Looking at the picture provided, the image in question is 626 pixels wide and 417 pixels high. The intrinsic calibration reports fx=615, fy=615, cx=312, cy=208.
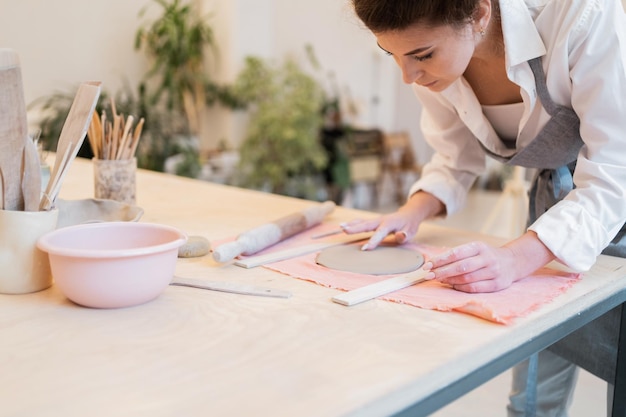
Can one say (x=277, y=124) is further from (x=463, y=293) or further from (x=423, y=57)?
(x=463, y=293)

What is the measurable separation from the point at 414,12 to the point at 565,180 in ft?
1.54

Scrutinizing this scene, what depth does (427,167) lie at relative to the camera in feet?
4.16

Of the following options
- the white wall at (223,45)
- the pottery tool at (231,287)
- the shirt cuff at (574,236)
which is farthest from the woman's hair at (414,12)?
the white wall at (223,45)

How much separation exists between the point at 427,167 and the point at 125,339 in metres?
0.80

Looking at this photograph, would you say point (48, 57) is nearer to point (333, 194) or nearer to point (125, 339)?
point (333, 194)

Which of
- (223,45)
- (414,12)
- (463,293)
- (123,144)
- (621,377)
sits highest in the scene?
(223,45)

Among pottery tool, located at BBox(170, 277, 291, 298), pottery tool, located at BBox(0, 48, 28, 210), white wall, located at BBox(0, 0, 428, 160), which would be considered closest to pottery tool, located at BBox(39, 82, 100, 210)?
pottery tool, located at BBox(0, 48, 28, 210)

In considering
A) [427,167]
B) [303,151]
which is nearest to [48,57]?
[303,151]

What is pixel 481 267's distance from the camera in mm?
780

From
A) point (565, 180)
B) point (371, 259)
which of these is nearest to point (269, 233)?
point (371, 259)

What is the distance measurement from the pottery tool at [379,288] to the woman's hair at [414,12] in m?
0.35

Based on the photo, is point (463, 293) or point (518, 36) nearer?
point (463, 293)

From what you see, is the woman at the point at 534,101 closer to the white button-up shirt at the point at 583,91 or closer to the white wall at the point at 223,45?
the white button-up shirt at the point at 583,91

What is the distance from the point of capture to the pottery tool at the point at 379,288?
0.73m
